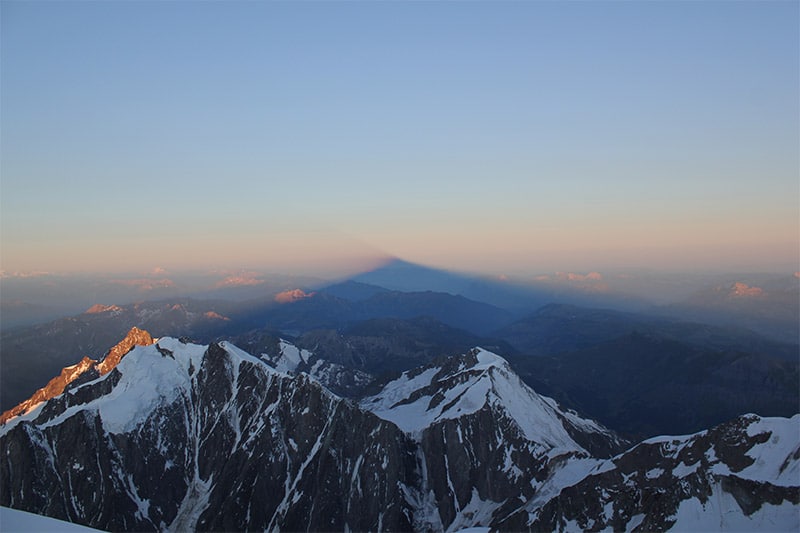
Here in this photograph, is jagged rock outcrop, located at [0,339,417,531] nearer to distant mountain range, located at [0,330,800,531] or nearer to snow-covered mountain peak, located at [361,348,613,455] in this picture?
distant mountain range, located at [0,330,800,531]

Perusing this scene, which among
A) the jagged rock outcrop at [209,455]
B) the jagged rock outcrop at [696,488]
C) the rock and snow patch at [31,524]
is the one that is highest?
the rock and snow patch at [31,524]

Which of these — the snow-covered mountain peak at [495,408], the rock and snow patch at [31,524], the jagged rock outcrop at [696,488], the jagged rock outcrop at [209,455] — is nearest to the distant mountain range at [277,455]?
the jagged rock outcrop at [209,455]

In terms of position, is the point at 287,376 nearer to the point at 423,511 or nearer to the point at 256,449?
the point at 256,449

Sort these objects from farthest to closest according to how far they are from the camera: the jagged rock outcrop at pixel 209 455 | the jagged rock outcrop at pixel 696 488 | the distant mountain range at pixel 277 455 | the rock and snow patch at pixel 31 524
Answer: the jagged rock outcrop at pixel 209 455, the distant mountain range at pixel 277 455, the jagged rock outcrop at pixel 696 488, the rock and snow patch at pixel 31 524

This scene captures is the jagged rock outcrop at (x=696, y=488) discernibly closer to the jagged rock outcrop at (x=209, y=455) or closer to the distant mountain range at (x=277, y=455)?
the distant mountain range at (x=277, y=455)

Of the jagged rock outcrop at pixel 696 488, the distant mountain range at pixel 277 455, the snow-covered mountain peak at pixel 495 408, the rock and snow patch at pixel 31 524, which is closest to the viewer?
the rock and snow patch at pixel 31 524

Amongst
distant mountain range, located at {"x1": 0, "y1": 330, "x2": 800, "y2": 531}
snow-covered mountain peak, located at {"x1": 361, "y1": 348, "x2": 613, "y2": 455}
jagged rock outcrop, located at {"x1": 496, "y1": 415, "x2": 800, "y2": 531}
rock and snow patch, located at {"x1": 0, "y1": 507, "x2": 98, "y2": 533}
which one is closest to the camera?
rock and snow patch, located at {"x1": 0, "y1": 507, "x2": 98, "y2": 533}

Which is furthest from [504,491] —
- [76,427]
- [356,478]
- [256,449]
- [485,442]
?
[76,427]

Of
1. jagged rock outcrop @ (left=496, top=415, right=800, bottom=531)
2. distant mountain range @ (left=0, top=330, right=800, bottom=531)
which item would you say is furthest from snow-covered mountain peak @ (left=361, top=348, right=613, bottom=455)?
jagged rock outcrop @ (left=496, top=415, right=800, bottom=531)

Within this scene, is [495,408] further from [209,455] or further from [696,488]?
[209,455]
